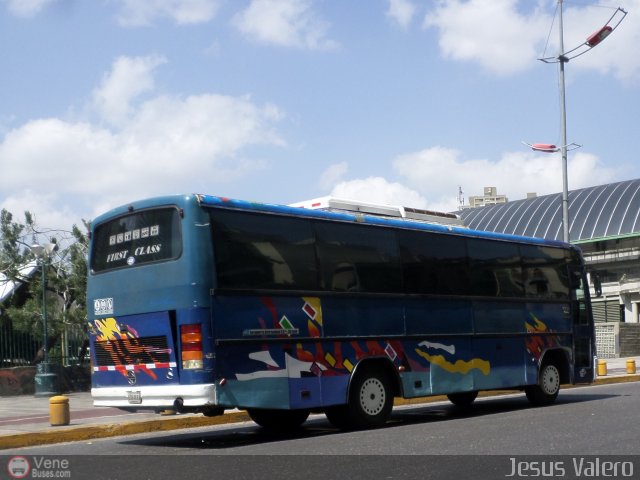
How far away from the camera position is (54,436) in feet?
44.4

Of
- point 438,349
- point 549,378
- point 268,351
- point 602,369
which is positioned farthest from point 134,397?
point 602,369

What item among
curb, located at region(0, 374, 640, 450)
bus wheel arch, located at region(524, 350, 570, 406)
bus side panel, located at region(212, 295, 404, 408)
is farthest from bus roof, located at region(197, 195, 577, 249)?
curb, located at region(0, 374, 640, 450)

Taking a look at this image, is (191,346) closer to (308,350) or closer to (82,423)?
(308,350)

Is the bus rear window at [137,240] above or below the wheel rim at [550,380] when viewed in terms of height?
above

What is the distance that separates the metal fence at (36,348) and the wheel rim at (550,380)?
1556 centimetres

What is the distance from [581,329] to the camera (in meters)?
18.8

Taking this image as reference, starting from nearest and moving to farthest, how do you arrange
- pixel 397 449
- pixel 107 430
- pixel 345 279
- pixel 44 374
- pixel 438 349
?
1. pixel 397 449
2. pixel 345 279
3. pixel 107 430
4. pixel 438 349
5. pixel 44 374

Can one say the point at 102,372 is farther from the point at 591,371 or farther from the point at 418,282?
the point at 591,371

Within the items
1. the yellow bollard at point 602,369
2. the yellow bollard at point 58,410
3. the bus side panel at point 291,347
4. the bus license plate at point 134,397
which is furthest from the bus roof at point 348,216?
the yellow bollard at point 602,369

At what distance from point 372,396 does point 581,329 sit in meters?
6.73

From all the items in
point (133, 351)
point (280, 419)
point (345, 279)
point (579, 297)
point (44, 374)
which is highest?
point (345, 279)

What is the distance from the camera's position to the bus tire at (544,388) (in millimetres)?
17531

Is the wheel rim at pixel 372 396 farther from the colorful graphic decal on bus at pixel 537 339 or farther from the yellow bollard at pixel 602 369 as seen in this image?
the yellow bollard at pixel 602 369
